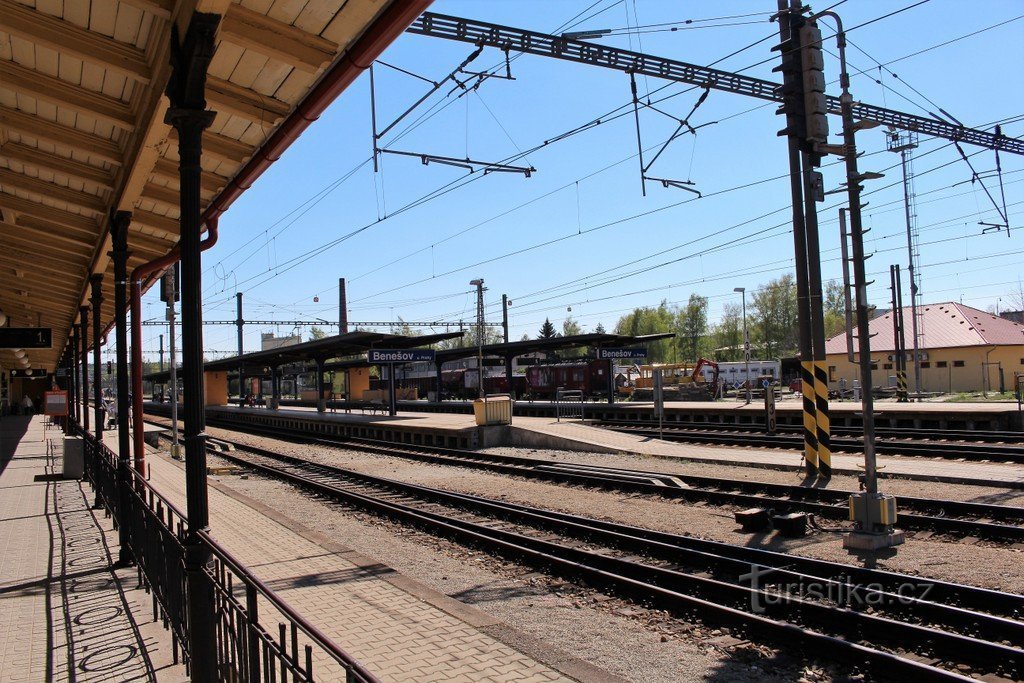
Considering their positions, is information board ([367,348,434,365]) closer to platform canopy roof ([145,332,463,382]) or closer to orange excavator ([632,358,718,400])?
platform canopy roof ([145,332,463,382])

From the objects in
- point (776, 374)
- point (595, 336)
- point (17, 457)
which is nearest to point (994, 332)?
point (776, 374)

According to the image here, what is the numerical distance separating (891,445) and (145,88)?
756 inches

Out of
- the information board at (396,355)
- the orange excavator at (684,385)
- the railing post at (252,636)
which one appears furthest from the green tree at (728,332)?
the railing post at (252,636)

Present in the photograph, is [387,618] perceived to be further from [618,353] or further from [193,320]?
[618,353]

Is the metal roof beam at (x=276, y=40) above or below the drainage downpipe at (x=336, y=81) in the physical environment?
above

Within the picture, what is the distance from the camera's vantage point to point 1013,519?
33.5ft

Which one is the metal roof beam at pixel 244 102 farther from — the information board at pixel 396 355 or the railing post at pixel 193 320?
the information board at pixel 396 355

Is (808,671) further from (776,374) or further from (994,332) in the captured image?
(776,374)

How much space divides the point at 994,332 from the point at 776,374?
2041 centimetres

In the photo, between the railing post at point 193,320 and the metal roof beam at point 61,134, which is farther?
the metal roof beam at point 61,134

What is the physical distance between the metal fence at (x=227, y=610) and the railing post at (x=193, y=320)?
0.25ft

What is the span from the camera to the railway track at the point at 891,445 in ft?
53.7

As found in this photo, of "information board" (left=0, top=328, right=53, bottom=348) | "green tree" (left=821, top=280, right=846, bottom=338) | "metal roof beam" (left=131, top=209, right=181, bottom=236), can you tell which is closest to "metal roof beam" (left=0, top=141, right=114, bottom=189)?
"metal roof beam" (left=131, top=209, right=181, bottom=236)

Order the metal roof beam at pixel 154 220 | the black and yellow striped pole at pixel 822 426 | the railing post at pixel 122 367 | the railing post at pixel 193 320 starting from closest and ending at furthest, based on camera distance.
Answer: the railing post at pixel 193 320 < the railing post at pixel 122 367 < the metal roof beam at pixel 154 220 < the black and yellow striped pole at pixel 822 426
